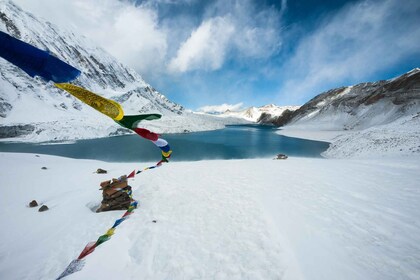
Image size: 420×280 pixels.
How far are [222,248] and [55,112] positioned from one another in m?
92.4

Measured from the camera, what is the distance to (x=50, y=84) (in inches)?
3819

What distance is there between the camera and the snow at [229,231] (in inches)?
183

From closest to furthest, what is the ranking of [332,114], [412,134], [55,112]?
[412,134] < [55,112] < [332,114]

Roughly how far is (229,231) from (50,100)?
108 metres

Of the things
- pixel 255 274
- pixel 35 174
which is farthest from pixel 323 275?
pixel 35 174

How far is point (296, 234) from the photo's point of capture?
596 cm

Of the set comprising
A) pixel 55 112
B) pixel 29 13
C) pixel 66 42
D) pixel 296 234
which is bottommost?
pixel 296 234

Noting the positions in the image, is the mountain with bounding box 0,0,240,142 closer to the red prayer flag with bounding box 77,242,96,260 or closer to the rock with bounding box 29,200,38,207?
the red prayer flag with bounding box 77,242,96,260

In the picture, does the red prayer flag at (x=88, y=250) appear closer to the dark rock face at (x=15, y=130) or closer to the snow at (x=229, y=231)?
the snow at (x=229, y=231)

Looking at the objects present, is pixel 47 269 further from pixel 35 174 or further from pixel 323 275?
pixel 35 174

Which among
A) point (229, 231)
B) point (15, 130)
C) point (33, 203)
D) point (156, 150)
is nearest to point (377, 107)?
point (156, 150)

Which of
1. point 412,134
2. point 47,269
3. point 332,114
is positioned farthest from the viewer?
point 332,114

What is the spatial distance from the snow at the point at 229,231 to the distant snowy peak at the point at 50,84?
14.0ft

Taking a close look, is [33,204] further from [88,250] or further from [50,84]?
[50,84]
